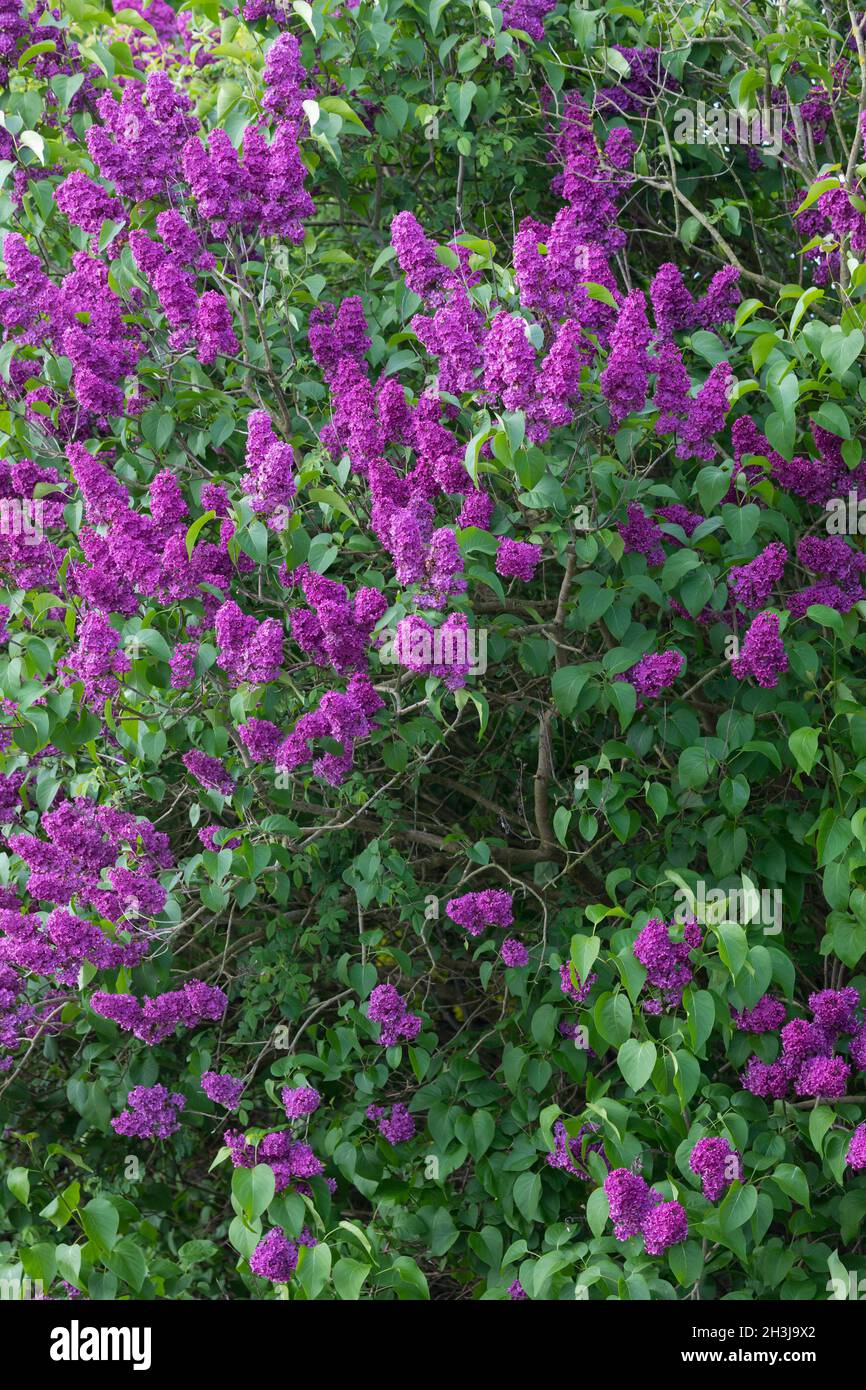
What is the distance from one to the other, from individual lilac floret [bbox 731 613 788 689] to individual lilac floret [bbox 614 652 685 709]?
0.38 ft

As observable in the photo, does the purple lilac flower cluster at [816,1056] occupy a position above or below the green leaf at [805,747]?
below

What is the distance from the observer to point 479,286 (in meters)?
3.12

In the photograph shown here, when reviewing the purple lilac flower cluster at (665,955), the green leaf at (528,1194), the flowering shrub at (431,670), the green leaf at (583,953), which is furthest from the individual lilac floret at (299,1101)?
the purple lilac flower cluster at (665,955)

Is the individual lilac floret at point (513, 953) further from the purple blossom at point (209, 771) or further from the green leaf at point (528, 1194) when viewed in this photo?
the purple blossom at point (209, 771)

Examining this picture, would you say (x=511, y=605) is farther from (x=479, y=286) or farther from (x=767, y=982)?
(x=767, y=982)

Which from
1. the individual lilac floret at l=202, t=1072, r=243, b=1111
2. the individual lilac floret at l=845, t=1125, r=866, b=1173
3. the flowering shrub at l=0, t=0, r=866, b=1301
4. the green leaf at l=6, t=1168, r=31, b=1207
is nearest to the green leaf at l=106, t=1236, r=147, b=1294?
the flowering shrub at l=0, t=0, r=866, b=1301

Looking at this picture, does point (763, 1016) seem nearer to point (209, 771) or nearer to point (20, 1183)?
point (209, 771)

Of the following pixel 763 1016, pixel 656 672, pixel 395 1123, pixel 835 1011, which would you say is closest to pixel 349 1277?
pixel 395 1123

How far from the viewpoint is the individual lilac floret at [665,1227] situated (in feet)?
9.00

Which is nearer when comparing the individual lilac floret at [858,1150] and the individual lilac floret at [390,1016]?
the individual lilac floret at [858,1150]

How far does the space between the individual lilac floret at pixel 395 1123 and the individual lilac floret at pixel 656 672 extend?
1049 mm

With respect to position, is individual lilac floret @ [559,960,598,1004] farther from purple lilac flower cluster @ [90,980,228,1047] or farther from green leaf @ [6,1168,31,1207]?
green leaf @ [6,1168,31,1207]

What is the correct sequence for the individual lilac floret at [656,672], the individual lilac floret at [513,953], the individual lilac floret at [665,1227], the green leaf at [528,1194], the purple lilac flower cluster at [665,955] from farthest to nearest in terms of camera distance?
1. the individual lilac floret at [513,953]
2. the green leaf at [528,1194]
3. the individual lilac floret at [656,672]
4. the purple lilac flower cluster at [665,955]
5. the individual lilac floret at [665,1227]
